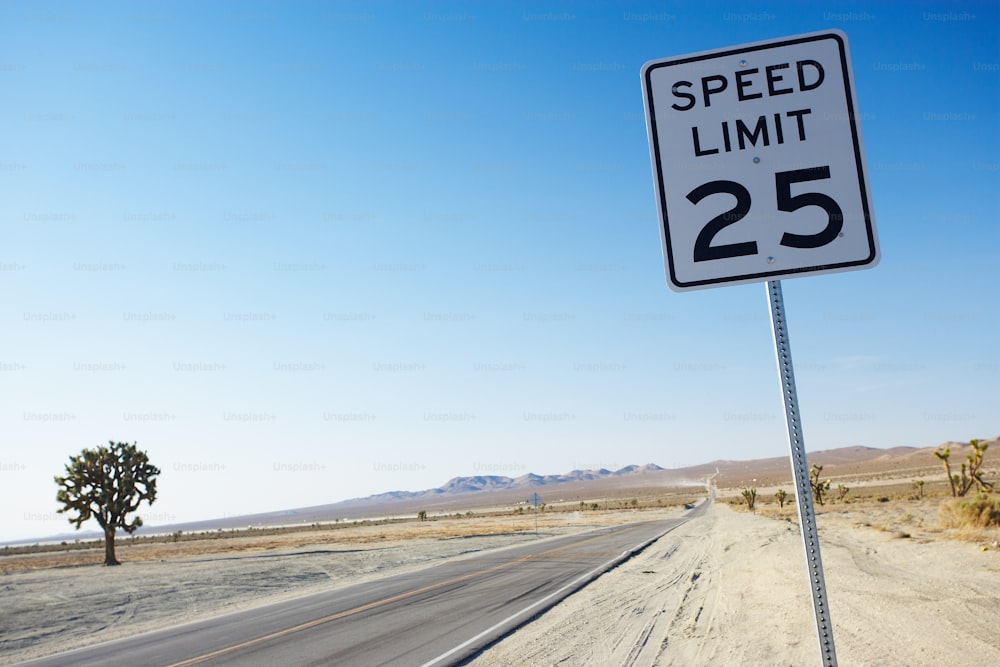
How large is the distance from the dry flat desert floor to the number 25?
6401 mm

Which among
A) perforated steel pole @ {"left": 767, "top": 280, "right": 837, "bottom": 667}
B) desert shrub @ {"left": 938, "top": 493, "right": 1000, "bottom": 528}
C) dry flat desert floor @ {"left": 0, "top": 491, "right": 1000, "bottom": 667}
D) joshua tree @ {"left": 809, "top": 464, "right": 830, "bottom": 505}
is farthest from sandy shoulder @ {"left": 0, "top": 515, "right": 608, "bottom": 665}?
joshua tree @ {"left": 809, "top": 464, "right": 830, "bottom": 505}

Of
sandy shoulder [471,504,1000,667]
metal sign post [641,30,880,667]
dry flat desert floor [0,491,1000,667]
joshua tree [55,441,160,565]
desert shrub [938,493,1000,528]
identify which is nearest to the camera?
metal sign post [641,30,880,667]

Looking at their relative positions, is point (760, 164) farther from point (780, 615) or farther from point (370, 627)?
point (370, 627)

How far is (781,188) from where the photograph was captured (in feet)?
7.60

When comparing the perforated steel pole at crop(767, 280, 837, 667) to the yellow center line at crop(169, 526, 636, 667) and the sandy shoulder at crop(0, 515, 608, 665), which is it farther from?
the sandy shoulder at crop(0, 515, 608, 665)

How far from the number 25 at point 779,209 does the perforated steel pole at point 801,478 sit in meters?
0.18

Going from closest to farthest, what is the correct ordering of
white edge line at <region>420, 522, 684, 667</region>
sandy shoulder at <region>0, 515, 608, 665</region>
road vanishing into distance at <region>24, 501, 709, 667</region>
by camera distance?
white edge line at <region>420, 522, 684, 667</region> < road vanishing into distance at <region>24, 501, 709, 667</region> < sandy shoulder at <region>0, 515, 608, 665</region>

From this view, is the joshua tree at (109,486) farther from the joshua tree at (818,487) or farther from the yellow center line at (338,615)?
the joshua tree at (818,487)

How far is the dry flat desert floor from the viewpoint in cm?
757

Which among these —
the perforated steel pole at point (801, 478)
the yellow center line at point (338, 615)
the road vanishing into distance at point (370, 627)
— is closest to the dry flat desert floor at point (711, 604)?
the road vanishing into distance at point (370, 627)

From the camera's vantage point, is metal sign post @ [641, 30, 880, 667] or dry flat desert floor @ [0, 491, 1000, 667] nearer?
metal sign post @ [641, 30, 880, 667]

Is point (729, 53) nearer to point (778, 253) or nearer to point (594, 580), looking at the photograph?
point (778, 253)

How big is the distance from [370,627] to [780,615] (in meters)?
7.59

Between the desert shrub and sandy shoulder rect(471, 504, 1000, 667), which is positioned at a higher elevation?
sandy shoulder rect(471, 504, 1000, 667)
